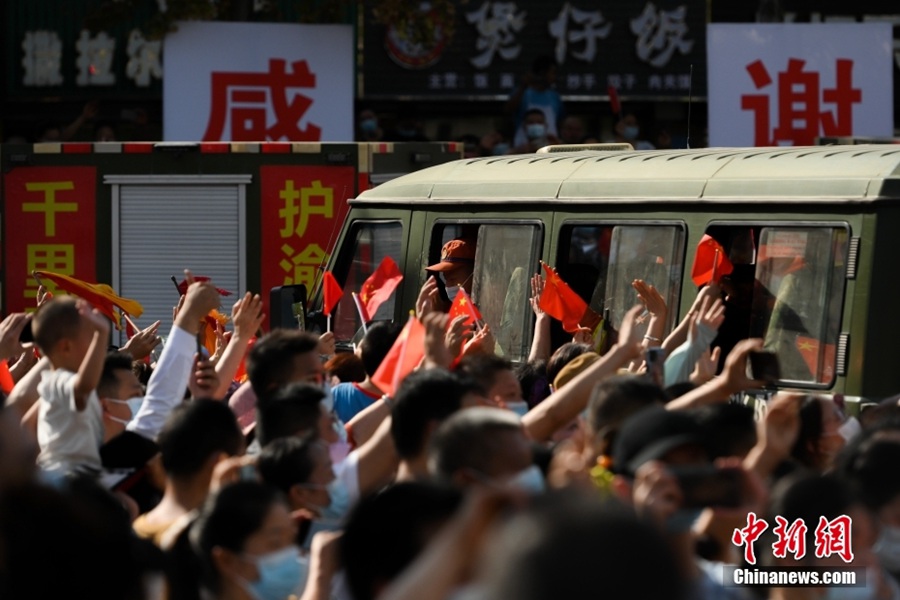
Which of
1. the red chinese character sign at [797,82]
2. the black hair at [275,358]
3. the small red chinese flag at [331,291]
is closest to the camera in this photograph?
the black hair at [275,358]

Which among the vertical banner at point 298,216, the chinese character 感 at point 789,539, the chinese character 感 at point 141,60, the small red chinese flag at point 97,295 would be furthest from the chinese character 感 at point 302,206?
the chinese character 感 at point 789,539

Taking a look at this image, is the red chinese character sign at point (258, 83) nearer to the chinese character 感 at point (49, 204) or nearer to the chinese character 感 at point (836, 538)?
the chinese character 感 at point (49, 204)

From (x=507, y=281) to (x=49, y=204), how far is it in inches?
230

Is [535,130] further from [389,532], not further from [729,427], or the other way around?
[389,532]

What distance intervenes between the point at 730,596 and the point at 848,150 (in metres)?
4.51

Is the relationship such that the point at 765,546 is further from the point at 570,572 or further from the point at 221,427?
the point at 570,572

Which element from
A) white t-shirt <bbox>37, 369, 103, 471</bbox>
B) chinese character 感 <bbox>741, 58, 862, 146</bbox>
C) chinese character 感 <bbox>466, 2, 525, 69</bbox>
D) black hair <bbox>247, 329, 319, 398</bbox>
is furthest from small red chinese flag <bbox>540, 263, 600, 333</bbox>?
chinese character 感 <bbox>466, 2, 525, 69</bbox>

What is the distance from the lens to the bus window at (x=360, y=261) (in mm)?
9422

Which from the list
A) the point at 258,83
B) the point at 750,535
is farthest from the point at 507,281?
the point at 258,83

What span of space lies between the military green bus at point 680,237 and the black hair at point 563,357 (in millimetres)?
587

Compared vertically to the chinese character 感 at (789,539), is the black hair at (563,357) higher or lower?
higher

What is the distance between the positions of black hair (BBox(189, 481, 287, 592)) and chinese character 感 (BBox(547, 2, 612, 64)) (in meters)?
14.9

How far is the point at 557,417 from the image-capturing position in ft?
17.5

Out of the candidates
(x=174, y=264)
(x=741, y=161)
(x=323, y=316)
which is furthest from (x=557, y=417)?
(x=174, y=264)
